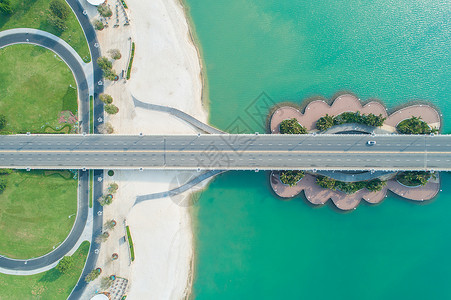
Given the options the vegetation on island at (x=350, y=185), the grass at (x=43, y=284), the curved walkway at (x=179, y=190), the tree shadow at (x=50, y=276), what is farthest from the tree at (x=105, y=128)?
the vegetation on island at (x=350, y=185)

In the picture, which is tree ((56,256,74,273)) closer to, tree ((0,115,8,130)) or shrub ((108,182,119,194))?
shrub ((108,182,119,194))

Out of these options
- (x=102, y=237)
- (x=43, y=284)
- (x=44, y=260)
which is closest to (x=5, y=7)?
(x=102, y=237)

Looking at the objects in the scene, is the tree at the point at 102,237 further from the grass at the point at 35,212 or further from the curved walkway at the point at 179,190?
the curved walkway at the point at 179,190

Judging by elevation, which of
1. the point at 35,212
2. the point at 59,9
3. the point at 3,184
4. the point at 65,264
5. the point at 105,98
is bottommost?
the point at 65,264

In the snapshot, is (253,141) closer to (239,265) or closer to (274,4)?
(239,265)

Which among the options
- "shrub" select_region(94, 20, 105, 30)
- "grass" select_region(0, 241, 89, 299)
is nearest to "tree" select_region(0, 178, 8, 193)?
"grass" select_region(0, 241, 89, 299)

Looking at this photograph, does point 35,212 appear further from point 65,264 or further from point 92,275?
point 92,275
